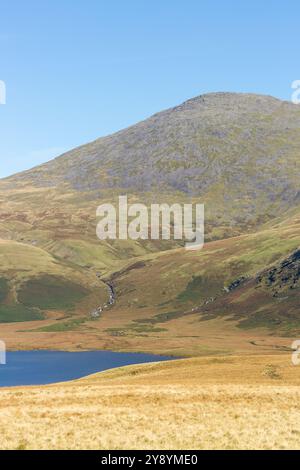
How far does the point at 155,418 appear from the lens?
1674 inches

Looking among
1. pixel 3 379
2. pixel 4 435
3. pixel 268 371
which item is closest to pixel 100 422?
pixel 4 435

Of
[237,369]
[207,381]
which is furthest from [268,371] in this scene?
[207,381]

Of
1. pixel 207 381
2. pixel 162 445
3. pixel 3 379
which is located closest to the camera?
pixel 162 445

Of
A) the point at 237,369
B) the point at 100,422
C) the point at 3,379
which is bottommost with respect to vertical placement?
the point at 3,379

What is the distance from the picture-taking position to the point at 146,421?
41.5m

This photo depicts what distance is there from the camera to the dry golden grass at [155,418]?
3556 centimetres

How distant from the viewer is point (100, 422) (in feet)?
136

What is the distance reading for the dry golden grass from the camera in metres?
35.6

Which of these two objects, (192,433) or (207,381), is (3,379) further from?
(192,433)
